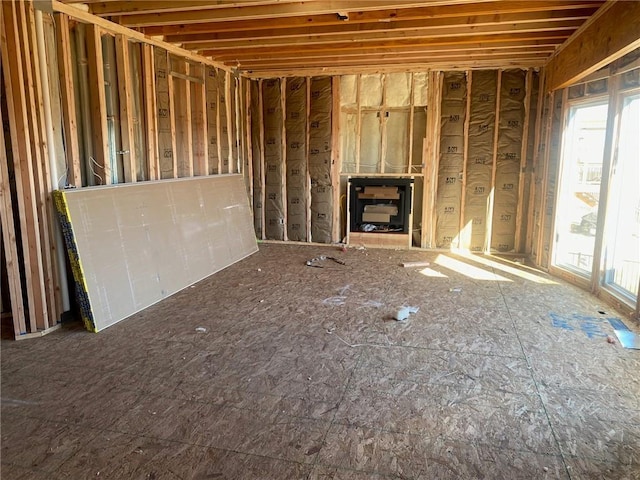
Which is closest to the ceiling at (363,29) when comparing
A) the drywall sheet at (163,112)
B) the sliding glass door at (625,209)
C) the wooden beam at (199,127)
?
the drywall sheet at (163,112)

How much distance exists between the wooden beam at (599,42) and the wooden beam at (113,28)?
484 cm

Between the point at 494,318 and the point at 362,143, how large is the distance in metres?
4.28

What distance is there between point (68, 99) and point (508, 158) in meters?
6.20

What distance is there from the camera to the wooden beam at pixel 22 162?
376 cm

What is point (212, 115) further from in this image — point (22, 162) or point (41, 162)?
point (22, 162)

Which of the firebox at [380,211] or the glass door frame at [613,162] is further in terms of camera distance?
the firebox at [380,211]

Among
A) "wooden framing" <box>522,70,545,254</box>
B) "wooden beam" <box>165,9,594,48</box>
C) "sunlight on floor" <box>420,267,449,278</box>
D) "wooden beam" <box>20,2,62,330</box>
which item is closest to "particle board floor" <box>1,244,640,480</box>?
"wooden beam" <box>20,2,62,330</box>

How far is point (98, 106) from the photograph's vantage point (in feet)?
15.5

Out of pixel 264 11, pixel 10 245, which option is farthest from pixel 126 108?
pixel 10 245

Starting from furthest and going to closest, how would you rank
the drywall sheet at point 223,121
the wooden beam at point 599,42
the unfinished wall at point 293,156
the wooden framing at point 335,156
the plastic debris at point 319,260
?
1. the unfinished wall at point 293,156
2. the wooden framing at point 335,156
3. the drywall sheet at point 223,121
4. the plastic debris at point 319,260
5. the wooden beam at point 599,42

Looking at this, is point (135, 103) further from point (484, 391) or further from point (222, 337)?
point (484, 391)

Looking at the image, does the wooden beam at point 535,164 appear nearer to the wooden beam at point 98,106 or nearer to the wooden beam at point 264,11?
the wooden beam at point 264,11

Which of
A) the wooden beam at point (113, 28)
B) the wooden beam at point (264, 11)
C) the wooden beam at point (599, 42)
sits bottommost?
the wooden beam at point (599, 42)

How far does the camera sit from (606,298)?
4.94m
